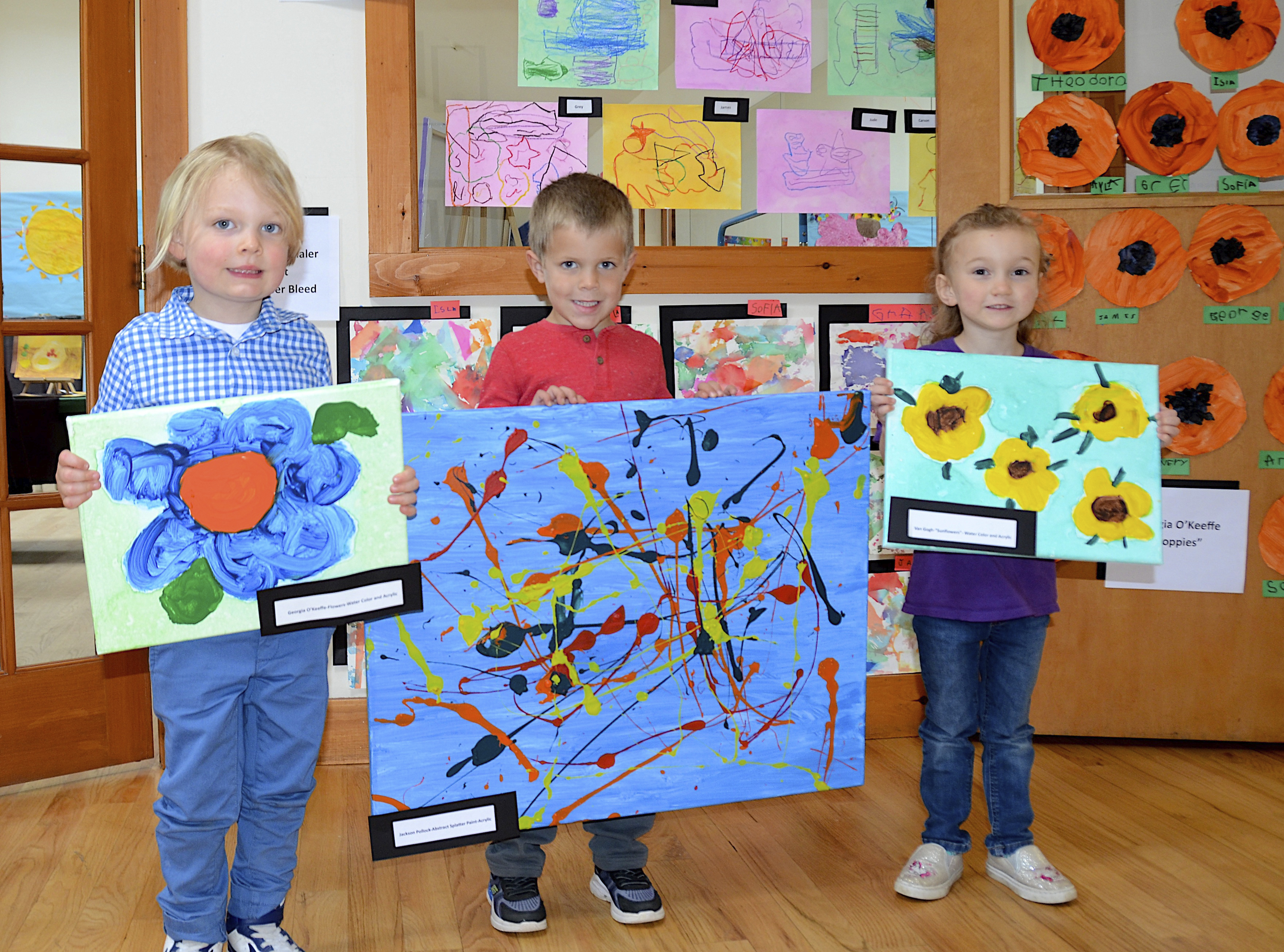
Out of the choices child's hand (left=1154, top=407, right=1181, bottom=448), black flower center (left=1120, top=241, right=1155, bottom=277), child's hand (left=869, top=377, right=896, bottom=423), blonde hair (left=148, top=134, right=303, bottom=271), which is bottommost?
child's hand (left=1154, top=407, right=1181, bottom=448)

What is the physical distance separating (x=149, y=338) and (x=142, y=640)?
1.34ft

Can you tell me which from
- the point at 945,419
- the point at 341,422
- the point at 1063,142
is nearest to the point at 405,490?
the point at 341,422

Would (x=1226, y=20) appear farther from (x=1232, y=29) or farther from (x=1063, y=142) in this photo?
(x=1063, y=142)

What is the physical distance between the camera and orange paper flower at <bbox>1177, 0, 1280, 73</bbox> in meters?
2.35

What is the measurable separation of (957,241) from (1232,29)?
4.02 ft

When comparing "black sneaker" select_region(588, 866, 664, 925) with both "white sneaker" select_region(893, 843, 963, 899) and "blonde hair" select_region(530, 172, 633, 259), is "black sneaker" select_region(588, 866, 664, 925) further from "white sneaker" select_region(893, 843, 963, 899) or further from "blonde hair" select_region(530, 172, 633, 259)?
"blonde hair" select_region(530, 172, 633, 259)

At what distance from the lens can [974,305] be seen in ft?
5.53

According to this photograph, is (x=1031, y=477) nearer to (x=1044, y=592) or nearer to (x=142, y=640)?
(x=1044, y=592)

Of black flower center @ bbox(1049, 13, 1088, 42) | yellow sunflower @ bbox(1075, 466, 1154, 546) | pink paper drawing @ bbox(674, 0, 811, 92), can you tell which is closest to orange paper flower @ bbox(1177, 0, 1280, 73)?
black flower center @ bbox(1049, 13, 1088, 42)

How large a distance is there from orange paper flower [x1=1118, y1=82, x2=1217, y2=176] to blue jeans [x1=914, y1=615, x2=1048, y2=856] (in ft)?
4.37

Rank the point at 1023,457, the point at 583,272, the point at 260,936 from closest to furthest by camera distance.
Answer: the point at 260,936, the point at 1023,457, the point at 583,272

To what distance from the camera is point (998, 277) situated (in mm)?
1671

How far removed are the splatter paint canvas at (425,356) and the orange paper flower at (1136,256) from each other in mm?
1459

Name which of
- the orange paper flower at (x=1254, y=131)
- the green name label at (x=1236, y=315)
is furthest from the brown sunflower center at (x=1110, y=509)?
the orange paper flower at (x=1254, y=131)
